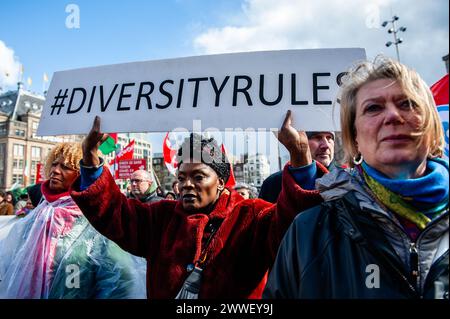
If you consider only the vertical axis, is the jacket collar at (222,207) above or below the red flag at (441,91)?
below

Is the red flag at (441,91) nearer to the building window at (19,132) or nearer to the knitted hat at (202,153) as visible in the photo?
the knitted hat at (202,153)

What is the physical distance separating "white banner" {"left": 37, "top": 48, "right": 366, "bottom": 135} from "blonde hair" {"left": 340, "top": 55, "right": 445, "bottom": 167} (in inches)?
8.2

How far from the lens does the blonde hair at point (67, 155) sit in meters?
2.51

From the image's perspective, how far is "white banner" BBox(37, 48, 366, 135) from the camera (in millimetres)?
1860

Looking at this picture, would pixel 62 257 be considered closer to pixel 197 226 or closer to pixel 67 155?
pixel 67 155

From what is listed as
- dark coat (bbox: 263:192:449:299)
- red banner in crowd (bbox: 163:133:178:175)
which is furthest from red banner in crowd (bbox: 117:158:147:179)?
dark coat (bbox: 263:192:449:299)

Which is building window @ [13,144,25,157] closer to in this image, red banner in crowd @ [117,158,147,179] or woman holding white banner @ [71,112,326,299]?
red banner in crowd @ [117,158,147,179]

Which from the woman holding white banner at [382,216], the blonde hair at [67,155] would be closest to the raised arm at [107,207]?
the blonde hair at [67,155]

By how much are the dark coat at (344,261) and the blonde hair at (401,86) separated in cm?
35

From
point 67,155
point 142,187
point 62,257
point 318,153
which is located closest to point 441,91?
point 318,153

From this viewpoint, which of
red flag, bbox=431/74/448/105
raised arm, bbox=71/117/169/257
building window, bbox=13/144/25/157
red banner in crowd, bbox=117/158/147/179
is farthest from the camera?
building window, bbox=13/144/25/157

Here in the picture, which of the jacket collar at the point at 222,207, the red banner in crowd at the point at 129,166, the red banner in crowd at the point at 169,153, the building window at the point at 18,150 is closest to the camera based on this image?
the jacket collar at the point at 222,207

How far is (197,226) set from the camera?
194 centimetres
